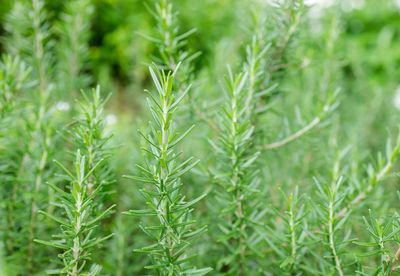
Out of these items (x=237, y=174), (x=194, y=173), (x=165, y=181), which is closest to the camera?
(x=165, y=181)

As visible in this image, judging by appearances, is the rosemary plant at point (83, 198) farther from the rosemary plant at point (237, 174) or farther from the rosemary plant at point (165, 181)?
the rosemary plant at point (237, 174)

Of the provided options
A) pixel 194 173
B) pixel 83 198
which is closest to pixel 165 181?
pixel 83 198

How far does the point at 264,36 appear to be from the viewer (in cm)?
64

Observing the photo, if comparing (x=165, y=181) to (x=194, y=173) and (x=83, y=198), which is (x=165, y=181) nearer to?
(x=83, y=198)

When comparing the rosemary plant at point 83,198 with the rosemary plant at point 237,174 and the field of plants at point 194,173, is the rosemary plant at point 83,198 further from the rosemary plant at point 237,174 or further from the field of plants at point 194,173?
the rosemary plant at point 237,174

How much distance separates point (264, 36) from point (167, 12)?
0.21 meters

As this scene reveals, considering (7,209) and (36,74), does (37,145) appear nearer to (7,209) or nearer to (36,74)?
(7,209)

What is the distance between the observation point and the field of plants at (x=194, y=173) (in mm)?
400

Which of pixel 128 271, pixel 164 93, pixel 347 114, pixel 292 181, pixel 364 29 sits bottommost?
pixel 128 271

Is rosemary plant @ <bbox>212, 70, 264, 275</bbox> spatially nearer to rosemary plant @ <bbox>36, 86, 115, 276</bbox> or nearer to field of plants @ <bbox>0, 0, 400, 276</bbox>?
field of plants @ <bbox>0, 0, 400, 276</bbox>

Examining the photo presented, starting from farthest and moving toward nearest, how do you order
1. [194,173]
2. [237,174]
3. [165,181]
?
[194,173], [237,174], [165,181]

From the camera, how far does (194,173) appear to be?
0.71 metres

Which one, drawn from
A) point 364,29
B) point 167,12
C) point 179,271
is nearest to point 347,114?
point 167,12

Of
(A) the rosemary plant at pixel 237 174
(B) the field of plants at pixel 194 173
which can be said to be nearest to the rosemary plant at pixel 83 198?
(B) the field of plants at pixel 194 173
